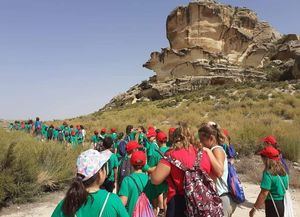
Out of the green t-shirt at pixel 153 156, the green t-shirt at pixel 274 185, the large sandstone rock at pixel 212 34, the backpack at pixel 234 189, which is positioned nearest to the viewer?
the backpack at pixel 234 189

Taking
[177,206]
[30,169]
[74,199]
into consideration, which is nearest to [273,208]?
[177,206]

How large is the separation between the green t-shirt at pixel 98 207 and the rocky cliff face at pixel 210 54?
42.3 meters

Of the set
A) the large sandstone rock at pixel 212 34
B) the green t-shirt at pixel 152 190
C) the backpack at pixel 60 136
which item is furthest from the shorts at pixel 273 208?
the large sandstone rock at pixel 212 34

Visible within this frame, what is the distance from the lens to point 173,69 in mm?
51719

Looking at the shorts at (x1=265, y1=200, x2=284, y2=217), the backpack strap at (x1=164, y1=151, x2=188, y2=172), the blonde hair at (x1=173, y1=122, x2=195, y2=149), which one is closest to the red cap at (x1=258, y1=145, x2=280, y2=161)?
the shorts at (x1=265, y1=200, x2=284, y2=217)

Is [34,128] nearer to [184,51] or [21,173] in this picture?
[21,173]

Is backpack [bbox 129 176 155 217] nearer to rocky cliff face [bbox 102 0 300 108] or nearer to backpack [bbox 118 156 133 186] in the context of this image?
backpack [bbox 118 156 133 186]

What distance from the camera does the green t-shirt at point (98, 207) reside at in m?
2.53

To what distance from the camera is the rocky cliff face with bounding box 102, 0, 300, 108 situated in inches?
1807

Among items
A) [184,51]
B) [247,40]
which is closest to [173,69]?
[184,51]

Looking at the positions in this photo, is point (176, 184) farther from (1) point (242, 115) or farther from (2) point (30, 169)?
(1) point (242, 115)

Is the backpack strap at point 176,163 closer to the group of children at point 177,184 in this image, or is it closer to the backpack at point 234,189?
the group of children at point 177,184

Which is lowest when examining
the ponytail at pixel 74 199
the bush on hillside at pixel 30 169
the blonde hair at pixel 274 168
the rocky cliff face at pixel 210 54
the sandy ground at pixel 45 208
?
the sandy ground at pixel 45 208

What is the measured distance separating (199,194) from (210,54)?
4985 centimetres
